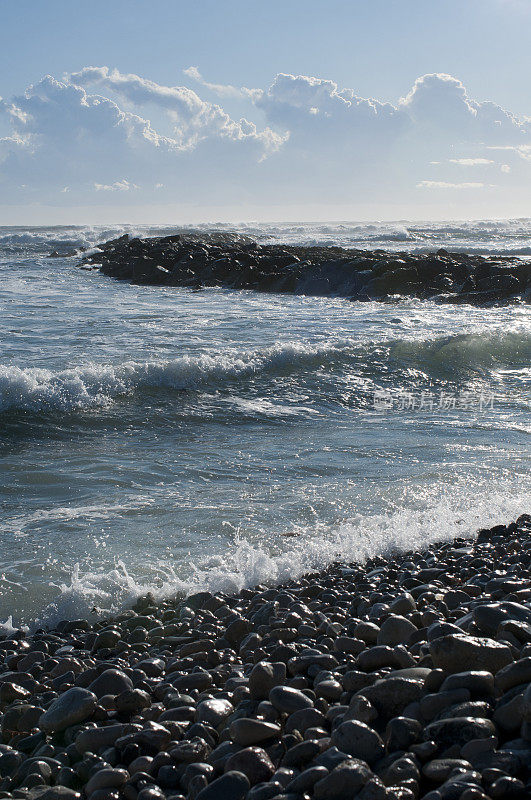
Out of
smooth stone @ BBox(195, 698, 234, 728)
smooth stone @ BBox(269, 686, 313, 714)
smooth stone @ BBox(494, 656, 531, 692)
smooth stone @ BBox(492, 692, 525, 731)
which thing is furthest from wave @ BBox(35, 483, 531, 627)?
smooth stone @ BBox(492, 692, 525, 731)

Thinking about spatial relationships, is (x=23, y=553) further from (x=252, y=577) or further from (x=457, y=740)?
(x=457, y=740)

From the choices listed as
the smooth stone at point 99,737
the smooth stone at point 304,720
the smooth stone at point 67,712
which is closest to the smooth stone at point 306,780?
the smooth stone at point 304,720

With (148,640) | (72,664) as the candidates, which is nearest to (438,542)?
(148,640)

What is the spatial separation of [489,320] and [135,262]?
15.3m

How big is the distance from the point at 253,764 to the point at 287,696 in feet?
1.30

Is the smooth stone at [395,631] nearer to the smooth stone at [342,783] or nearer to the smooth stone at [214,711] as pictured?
the smooth stone at [214,711]

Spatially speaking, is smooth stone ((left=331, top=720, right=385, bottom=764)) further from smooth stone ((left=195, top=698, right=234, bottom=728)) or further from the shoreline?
smooth stone ((left=195, top=698, right=234, bottom=728))

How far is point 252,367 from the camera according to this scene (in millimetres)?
10273

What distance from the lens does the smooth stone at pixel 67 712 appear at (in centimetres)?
265

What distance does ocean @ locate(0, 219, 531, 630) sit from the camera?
450 cm

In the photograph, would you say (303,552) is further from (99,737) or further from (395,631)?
(99,737)

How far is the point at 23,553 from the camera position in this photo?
15.0 feet

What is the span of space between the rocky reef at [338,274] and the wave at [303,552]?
14.5 metres

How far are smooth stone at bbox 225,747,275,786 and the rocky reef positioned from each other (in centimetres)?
1807
